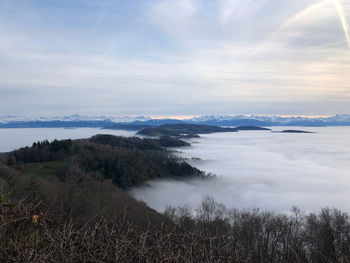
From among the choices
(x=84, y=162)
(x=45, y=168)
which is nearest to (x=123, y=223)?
(x=45, y=168)

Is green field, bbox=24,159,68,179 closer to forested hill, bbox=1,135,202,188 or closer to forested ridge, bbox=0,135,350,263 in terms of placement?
forested hill, bbox=1,135,202,188

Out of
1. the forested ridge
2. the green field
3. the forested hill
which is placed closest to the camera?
the forested ridge

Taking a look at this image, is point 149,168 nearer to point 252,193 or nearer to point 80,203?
point 252,193

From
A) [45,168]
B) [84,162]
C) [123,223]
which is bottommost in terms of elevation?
[45,168]

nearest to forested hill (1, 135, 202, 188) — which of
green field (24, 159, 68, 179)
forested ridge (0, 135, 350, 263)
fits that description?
green field (24, 159, 68, 179)

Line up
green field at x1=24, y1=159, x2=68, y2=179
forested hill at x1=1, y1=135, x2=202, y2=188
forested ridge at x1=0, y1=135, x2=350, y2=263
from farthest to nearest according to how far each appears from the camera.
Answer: forested hill at x1=1, y1=135, x2=202, y2=188, green field at x1=24, y1=159, x2=68, y2=179, forested ridge at x1=0, y1=135, x2=350, y2=263

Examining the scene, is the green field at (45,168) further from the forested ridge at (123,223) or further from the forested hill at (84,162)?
the forested ridge at (123,223)

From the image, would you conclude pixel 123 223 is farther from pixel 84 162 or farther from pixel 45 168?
pixel 84 162

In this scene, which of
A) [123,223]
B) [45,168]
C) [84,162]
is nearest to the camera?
[123,223]

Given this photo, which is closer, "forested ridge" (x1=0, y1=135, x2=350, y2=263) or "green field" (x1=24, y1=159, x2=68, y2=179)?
"forested ridge" (x1=0, y1=135, x2=350, y2=263)
